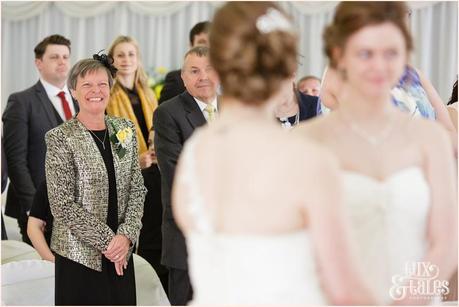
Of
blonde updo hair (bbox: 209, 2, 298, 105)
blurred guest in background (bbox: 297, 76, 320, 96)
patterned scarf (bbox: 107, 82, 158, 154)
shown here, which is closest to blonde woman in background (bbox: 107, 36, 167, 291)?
patterned scarf (bbox: 107, 82, 158, 154)

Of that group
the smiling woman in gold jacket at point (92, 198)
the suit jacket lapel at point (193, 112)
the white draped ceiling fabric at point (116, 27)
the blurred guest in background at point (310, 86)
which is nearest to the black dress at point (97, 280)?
the smiling woman in gold jacket at point (92, 198)

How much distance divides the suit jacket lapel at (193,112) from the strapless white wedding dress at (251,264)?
136 centimetres

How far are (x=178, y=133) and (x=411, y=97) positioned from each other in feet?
3.34

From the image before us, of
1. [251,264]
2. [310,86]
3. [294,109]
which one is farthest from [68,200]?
[310,86]

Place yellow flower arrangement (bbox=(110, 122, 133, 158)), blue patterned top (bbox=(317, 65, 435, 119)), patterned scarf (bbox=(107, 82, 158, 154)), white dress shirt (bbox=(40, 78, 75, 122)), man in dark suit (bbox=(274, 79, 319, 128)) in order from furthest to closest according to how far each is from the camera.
A: white dress shirt (bbox=(40, 78, 75, 122))
patterned scarf (bbox=(107, 82, 158, 154))
man in dark suit (bbox=(274, 79, 319, 128))
yellow flower arrangement (bbox=(110, 122, 133, 158))
blue patterned top (bbox=(317, 65, 435, 119))

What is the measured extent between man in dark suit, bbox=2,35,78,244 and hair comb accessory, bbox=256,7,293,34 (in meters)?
3.08

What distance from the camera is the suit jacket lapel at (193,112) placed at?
11.0 feet

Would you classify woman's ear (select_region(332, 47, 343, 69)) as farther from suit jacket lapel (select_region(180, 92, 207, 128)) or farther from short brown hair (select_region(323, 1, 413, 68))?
suit jacket lapel (select_region(180, 92, 207, 128))

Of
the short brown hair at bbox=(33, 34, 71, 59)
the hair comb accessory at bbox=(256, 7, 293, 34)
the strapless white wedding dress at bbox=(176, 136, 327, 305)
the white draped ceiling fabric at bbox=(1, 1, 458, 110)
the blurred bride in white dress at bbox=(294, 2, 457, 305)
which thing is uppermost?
the white draped ceiling fabric at bbox=(1, 1, 458, 110)

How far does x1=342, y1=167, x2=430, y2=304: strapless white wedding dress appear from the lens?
7.09 feet

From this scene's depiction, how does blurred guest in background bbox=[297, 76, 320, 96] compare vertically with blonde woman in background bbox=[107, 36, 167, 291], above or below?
above

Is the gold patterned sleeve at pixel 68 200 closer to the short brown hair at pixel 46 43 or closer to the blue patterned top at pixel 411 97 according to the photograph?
the blue patterned top at pixel 411 97

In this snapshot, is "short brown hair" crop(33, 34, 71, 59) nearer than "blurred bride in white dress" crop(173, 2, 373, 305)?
No

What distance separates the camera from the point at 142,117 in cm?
448
